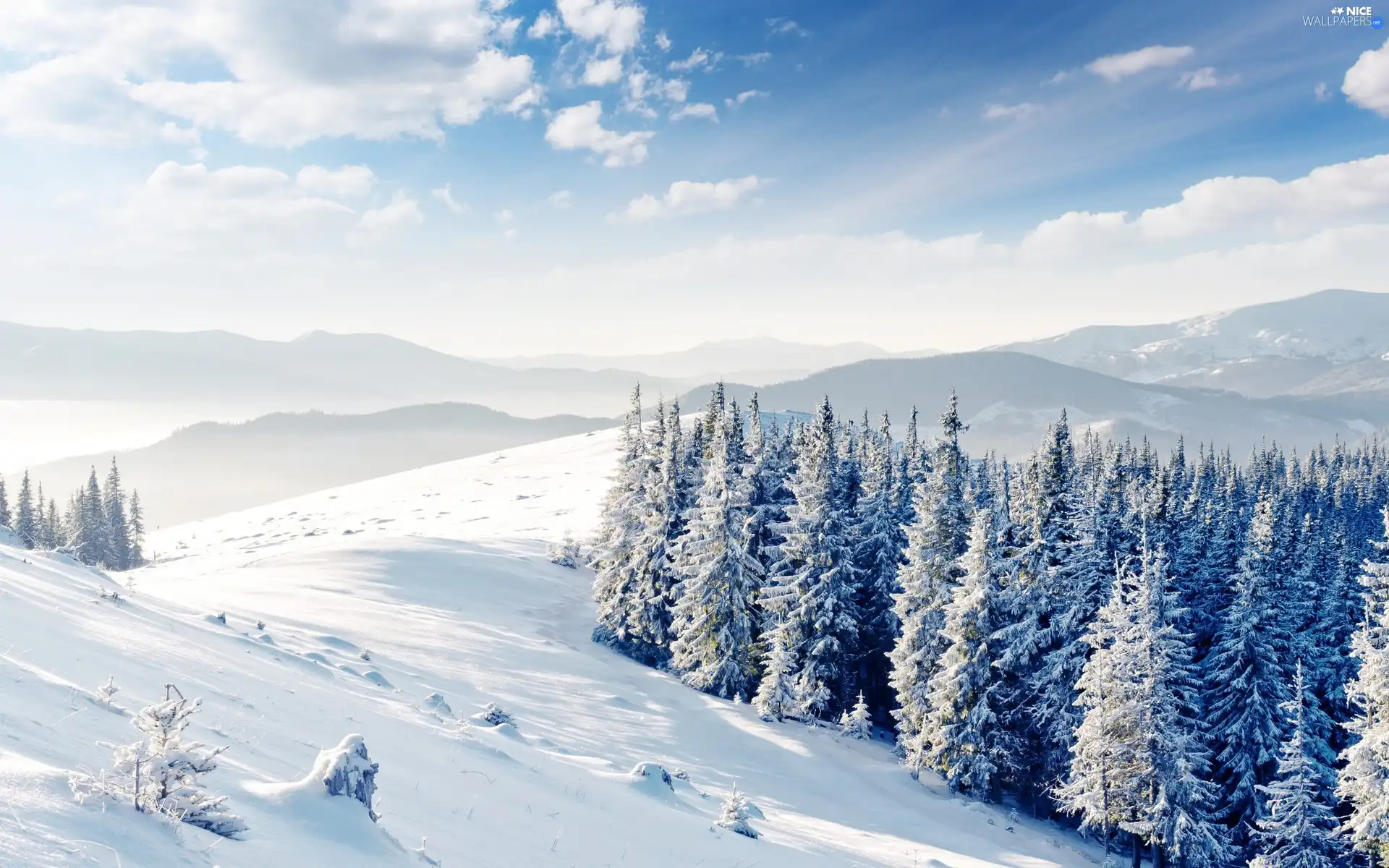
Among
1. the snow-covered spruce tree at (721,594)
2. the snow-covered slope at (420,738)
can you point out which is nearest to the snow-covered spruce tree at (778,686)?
the snow-covered slope at (420,738)

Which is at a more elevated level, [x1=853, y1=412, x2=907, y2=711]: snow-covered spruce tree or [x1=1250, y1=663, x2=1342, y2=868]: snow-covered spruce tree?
[x1=853, y1=412, x2=907, y2=711]: snow-covered spruce tree

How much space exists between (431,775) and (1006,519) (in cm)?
2985

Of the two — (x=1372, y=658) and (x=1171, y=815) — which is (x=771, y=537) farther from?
(x=1372, y=658)

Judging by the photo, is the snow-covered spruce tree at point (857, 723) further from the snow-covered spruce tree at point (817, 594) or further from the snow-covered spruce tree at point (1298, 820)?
the snow-covered spruce tree at point (1298, 820)

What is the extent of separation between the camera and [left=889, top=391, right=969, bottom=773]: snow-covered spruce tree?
3250 cm

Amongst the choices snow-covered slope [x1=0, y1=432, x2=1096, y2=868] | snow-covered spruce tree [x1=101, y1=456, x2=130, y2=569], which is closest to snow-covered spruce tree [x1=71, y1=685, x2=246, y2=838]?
snow-covered slope [x1=0, y1=432, x2=1096, y2=868]

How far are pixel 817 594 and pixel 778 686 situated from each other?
15.4 ft

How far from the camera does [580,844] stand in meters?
10.1

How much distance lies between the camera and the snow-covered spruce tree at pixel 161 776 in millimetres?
5566

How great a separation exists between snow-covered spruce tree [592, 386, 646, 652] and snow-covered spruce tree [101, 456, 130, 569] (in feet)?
185

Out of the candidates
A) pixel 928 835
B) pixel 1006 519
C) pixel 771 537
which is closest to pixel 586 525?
pixel 771 537

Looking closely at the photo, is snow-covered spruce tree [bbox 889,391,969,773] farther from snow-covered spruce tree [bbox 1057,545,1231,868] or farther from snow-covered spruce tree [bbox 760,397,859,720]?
snow-covered spruce tree [bbox 1057,545,1231,868]

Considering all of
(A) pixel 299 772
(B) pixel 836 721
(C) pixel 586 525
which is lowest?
(B) pixel 836 721

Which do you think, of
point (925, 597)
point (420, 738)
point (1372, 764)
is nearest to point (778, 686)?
point (925, 597)
